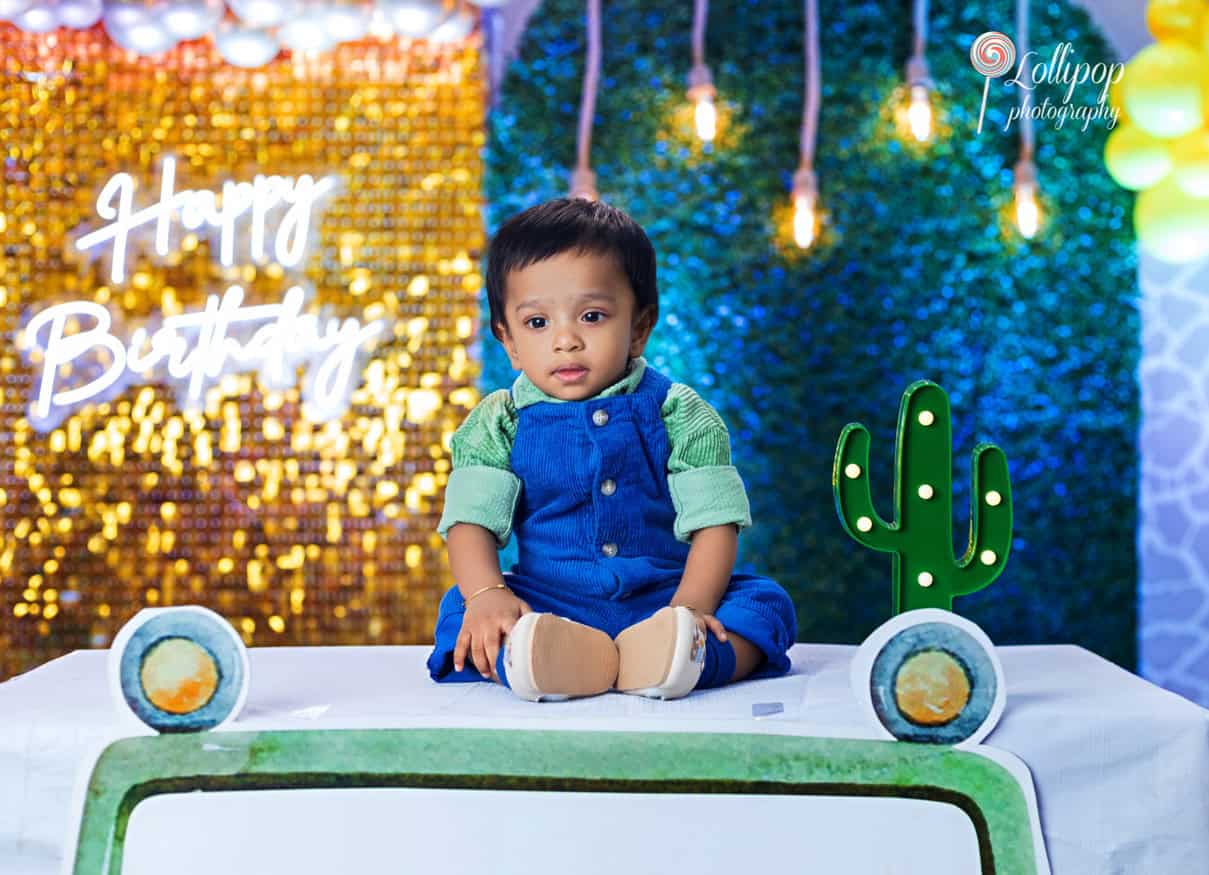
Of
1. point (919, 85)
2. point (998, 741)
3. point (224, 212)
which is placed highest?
point (919, 85)

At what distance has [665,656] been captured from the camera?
1.23 meters

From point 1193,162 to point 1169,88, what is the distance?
155 mm

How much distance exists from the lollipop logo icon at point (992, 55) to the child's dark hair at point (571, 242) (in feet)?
5.24

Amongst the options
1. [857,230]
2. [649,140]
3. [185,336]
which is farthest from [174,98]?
[857,230]

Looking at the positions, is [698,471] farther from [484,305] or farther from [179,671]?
[484,305]

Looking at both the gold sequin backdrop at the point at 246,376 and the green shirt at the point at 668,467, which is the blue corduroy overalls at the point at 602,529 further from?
the gold sequin backdrop at the point at 246,376

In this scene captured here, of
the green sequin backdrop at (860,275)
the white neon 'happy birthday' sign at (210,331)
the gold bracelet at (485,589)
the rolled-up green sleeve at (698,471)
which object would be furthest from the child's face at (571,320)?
the white neon 'happy birthday' sign at (210,331)

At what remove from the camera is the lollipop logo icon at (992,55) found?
282 cm

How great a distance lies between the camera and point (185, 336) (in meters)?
2.89

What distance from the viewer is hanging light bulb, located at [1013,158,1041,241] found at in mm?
2809

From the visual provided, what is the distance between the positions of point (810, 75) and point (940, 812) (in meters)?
2.13

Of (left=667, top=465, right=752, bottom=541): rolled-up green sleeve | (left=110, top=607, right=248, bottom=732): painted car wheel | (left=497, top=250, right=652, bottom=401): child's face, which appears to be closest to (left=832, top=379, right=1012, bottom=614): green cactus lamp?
(left=667, top=465, right=752, bottom=541): rolled-up green sleeve

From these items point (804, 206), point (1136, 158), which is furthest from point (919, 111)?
point (1136, 158)

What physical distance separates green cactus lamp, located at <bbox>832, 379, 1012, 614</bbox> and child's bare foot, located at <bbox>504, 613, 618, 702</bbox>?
1.05 ft
